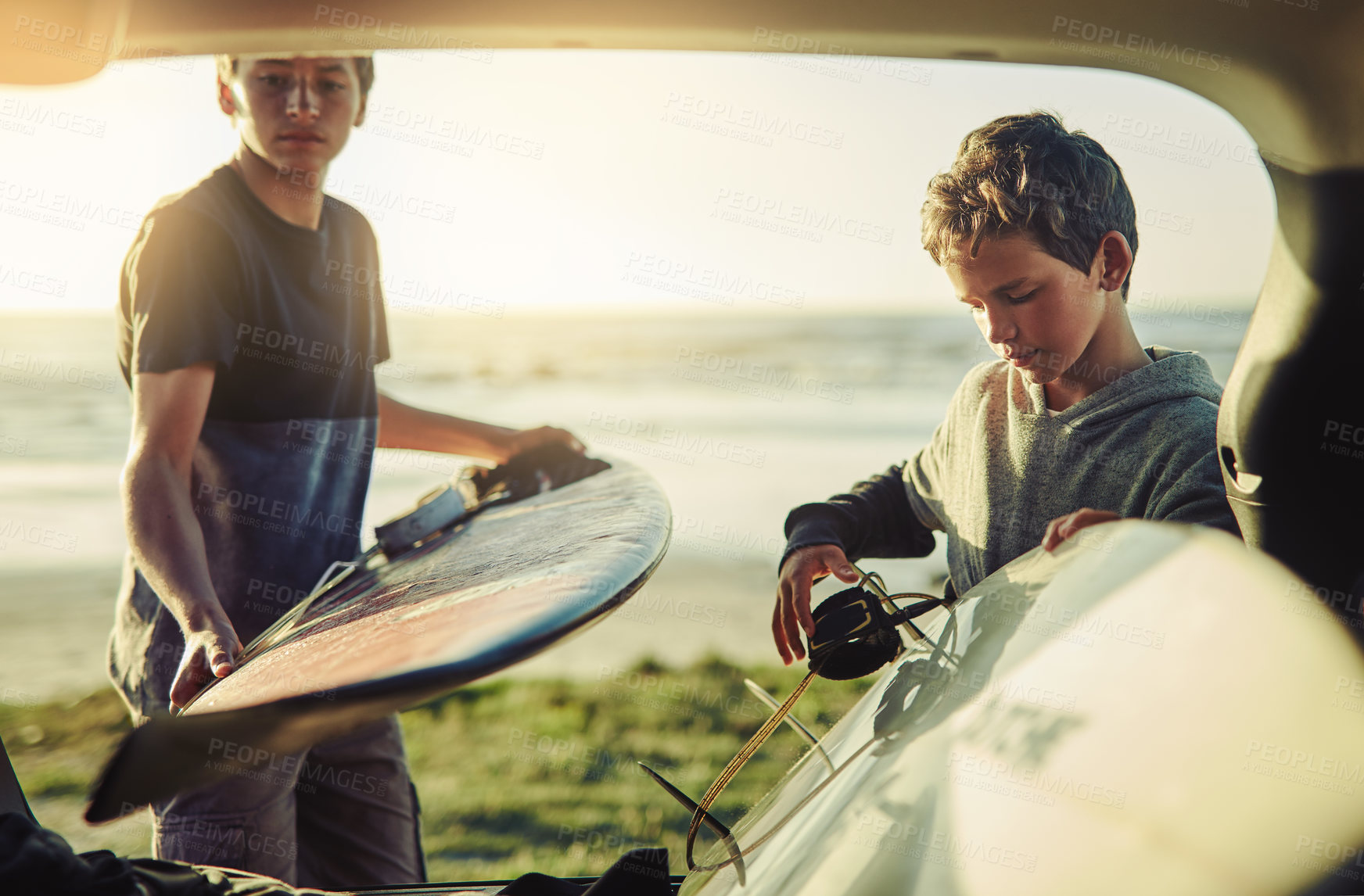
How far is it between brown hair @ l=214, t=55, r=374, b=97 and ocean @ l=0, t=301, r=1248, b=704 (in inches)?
40.3

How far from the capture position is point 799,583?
133 centimetres

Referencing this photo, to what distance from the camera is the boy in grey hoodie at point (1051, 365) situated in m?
1.16

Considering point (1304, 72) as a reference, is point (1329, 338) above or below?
below

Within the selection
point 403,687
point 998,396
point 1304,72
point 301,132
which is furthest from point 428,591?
point 1304,72

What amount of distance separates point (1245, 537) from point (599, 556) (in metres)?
0.80

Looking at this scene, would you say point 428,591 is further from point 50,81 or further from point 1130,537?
point 1130,537

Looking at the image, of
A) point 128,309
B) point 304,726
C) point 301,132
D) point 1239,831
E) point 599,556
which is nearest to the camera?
point 1239,831

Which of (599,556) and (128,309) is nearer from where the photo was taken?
(599,556)

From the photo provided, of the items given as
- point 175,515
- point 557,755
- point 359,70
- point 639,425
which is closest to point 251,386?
point 175,515

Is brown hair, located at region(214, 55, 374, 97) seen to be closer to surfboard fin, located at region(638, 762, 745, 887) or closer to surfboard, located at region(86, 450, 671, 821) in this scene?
surfboard, located at region(86, 450, 671, 821)

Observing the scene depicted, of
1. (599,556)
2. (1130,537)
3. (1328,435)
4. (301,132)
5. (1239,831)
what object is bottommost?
(599,556)

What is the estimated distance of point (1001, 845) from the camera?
2.34 feet

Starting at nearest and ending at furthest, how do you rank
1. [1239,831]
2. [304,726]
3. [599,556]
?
[1239,831]
[304,726]
[599,556]

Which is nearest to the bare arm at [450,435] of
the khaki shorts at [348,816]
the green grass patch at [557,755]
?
the khaki shorts at [348,816]
